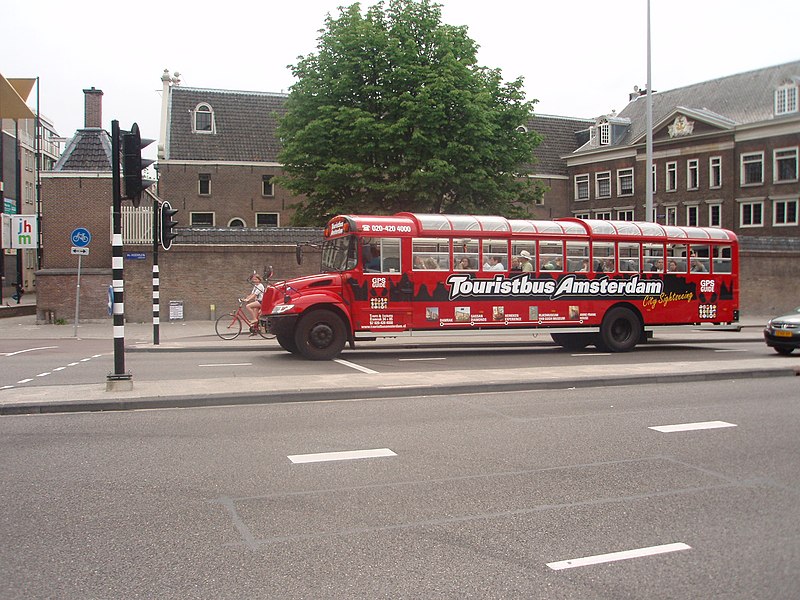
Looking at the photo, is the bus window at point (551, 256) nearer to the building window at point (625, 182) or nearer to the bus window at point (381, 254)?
the bus window at point (381, 254)

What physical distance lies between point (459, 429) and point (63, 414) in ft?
16.0

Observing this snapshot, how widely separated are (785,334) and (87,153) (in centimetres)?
2677

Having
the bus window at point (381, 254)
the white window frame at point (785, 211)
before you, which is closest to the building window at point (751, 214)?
the white window frame at point (785, 211)

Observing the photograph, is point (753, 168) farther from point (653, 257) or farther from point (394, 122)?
point (653, 257)

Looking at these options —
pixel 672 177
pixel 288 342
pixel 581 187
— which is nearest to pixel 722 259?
pixel 288 342

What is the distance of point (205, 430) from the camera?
8.44 metres

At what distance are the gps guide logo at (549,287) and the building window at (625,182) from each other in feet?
131

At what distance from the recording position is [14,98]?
6.18m

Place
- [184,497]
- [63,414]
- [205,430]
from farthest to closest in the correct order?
[63,414] → [205,430] → [184,497]

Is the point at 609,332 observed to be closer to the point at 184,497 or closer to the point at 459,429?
the point at 459,429

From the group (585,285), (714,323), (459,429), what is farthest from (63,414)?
(714,323)

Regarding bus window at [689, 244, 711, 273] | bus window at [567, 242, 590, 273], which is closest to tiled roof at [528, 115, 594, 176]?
bus window at [689, 244, 711, 273]

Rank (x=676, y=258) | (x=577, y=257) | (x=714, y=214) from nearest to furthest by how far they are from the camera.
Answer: (x=577, y=257) → (x=676, y=258) → (x=714, y=214)

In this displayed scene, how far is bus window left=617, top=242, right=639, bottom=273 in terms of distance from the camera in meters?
18.4
